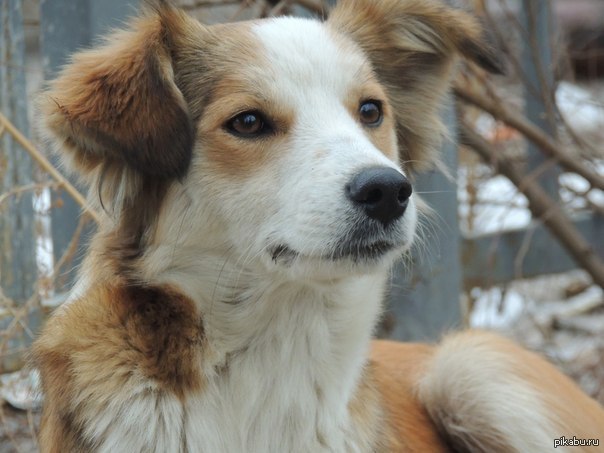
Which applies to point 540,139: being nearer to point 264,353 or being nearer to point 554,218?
point 554,218

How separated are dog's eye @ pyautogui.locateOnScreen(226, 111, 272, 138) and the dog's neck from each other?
0.38 meters

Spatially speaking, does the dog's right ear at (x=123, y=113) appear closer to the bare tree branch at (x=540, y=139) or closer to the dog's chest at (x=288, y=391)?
the dog's chest at (x=288, y=391)

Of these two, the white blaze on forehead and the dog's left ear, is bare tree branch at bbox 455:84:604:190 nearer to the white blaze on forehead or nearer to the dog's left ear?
the dog's left ear

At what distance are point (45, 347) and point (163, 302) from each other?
15.1 inches

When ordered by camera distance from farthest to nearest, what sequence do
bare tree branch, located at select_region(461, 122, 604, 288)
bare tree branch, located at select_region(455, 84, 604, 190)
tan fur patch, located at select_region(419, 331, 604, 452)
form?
bare tree branch, located at select_region(461, 122, 604, 288), bare tree branch, located at select_region(455, 84, 604, 190), tan fur patch, located at select_region(419, 331, 604, 452)

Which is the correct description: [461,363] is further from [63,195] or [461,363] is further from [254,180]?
[63,195]

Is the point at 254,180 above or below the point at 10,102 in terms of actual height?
above

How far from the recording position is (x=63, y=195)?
398cm

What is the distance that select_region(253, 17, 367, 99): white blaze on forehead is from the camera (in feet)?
9.14

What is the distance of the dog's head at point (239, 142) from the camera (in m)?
2.57

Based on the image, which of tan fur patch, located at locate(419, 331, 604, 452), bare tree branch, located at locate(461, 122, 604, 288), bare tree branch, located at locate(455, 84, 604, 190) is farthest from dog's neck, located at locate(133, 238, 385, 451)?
bare tree branch, located at locate(461, 122, 604, 288)

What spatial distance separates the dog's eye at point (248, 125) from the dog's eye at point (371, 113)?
0.35 m

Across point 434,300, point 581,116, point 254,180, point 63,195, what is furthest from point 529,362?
point 581,116

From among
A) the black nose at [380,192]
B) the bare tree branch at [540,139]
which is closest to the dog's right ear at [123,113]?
the black nose at [380,192]
